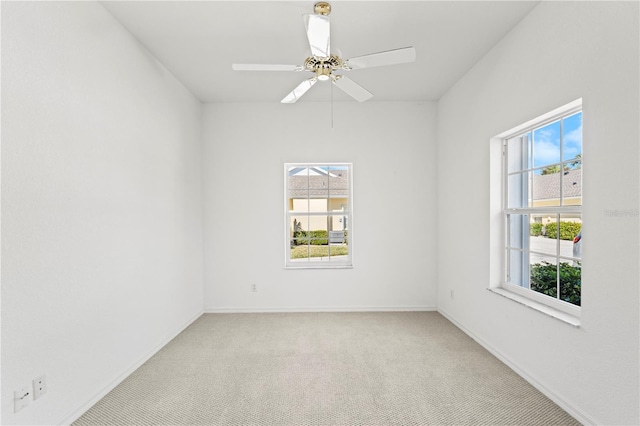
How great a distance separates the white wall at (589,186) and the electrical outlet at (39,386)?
Answer: 121 inches

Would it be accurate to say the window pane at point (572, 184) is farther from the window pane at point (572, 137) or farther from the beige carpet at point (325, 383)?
the beige carpet at point (325, 383)

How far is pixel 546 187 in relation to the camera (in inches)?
95.6

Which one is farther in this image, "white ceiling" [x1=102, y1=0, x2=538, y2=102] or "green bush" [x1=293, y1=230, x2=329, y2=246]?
"green bush" [x1=293, y1=230, x2=329, y2=246]

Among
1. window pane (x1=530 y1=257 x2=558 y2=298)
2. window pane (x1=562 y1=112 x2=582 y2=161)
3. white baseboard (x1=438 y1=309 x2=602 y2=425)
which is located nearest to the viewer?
white baseboard (x1=438 y1=309 x2=602 y2=425)

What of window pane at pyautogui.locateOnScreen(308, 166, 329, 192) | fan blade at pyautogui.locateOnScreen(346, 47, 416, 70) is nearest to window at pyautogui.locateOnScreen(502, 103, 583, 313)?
fan blade at pyautogui.locateOnScreen(346, 47, 416, 70)

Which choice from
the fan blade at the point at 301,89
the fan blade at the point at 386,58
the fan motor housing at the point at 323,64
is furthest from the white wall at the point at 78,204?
the fan blade at the point at 386,58

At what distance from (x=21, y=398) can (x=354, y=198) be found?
3.42 meters

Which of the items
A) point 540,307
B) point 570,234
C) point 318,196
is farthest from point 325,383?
point 318,196

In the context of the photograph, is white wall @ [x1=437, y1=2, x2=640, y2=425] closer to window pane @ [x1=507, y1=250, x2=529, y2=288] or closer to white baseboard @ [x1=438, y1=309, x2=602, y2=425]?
white baseboard @ [x1=438, y1=309, x2=602, y2=425]

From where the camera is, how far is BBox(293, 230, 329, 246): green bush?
4.35 meters

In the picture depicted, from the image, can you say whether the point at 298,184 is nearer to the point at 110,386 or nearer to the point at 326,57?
the point at 326,57

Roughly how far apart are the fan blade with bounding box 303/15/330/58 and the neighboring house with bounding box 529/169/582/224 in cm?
184

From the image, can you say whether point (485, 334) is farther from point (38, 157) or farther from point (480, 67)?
point (38, 157)

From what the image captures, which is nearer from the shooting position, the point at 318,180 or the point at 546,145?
the point at 546,145
